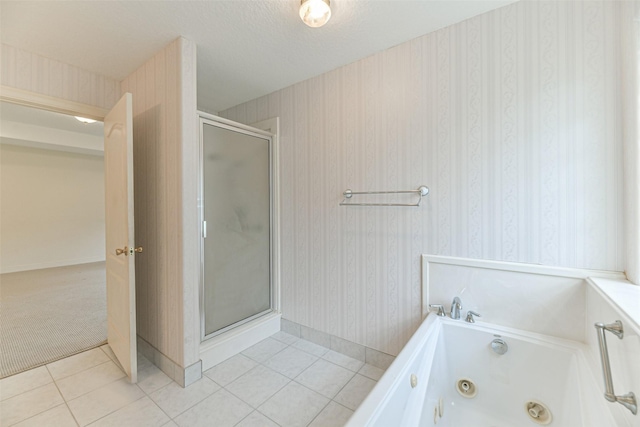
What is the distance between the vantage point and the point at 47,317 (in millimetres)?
2820

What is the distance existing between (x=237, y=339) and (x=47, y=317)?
236 cm

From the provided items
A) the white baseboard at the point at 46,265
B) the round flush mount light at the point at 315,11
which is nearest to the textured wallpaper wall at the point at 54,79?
the round flush mount light at the point at 315,11

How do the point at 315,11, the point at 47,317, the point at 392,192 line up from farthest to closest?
the point at 47,317 → the point at 392,192 → the point at 315,11

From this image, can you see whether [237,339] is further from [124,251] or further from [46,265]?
[46,265]

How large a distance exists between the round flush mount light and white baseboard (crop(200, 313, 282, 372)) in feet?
7.57

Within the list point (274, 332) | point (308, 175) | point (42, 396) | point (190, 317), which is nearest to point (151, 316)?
point (190, 317)

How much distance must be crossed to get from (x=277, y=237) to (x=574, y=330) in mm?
2179

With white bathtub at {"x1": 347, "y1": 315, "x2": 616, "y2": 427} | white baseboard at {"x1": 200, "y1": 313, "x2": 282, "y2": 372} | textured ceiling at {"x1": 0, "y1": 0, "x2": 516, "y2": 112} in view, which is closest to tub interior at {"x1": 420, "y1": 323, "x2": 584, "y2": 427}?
white bathtub at {"x1": 347, "y1": 315, "x2": 616, "y2": 427}

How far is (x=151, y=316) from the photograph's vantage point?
2.09 metres

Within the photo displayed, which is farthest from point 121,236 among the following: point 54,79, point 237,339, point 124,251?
point 54,79

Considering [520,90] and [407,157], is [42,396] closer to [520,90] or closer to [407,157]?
[407,157]

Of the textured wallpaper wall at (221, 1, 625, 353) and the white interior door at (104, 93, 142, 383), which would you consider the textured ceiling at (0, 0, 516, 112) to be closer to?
the textured wallpaper wall at (221, 1, 625, 353)

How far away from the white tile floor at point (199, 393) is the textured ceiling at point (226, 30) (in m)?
2.36

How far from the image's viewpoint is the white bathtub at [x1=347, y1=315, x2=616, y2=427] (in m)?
1.07
